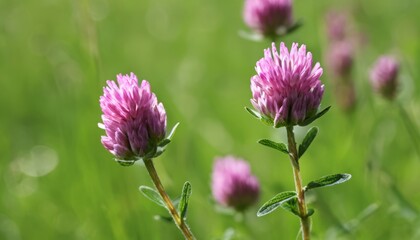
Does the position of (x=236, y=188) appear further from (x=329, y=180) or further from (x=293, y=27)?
(x=329, y=180)

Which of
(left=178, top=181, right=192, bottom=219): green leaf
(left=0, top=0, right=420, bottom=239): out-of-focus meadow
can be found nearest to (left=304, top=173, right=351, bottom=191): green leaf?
(left=178, top=181, right=192, bottom=219): green leaf

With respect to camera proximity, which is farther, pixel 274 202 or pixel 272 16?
pixel 272 16

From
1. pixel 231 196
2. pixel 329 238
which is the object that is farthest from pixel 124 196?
pixel 329 238

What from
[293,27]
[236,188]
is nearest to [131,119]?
[236,188]

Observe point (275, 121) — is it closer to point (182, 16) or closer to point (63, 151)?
point (63, 151)

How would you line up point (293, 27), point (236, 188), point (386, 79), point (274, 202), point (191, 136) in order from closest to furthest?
point (274, 202), point (236, 188), point (293, 27), point (386, 79), point (191, 136)

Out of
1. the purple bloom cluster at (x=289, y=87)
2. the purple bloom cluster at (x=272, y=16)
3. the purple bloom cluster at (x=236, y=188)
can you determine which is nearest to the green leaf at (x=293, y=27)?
the purple bloom cluster at (x=272, y=16)
